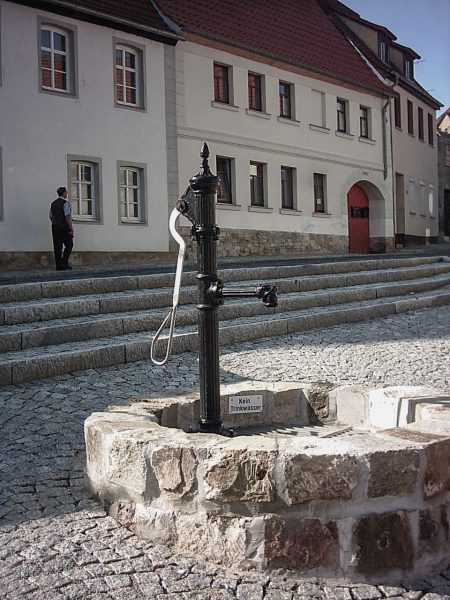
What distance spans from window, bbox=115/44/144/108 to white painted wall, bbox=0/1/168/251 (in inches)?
8.9

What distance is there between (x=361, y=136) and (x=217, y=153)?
886 cm

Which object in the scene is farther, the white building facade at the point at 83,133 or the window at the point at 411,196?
the window at the point at 411,196

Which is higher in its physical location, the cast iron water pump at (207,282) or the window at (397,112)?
the window at (397,112)

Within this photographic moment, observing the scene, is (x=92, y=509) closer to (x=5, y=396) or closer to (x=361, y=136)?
(x=5, y=396)

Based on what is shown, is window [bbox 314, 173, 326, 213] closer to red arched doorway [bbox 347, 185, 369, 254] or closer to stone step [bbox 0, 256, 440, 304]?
red arched doorway [bbox 347, 185, 369, 254]

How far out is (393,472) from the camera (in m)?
2.91

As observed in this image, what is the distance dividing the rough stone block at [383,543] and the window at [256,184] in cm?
2227

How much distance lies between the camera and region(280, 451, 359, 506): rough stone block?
2.85 metres

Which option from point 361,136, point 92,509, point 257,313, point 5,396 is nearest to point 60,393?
point 5,396

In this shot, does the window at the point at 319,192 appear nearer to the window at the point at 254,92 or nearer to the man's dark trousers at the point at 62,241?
the window at the point at 254,92

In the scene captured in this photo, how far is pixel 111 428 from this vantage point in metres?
3.46

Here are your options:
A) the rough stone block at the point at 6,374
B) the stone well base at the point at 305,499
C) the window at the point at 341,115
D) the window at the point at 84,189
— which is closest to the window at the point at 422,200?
the window at the point at 341,115

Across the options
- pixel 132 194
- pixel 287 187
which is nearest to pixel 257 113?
pixel 287 187

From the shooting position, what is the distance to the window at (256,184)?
82.0 ft
